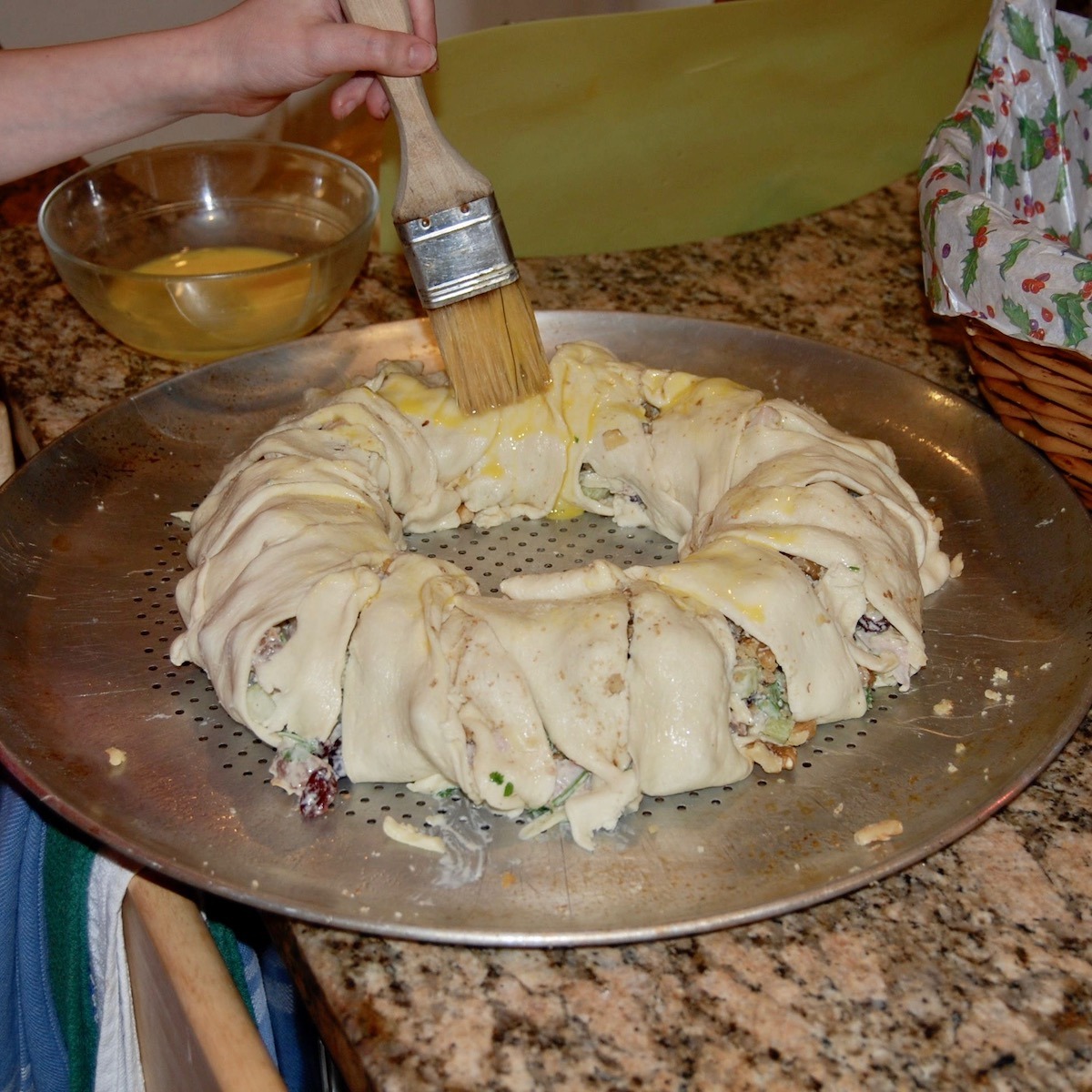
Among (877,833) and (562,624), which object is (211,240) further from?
(877,833)

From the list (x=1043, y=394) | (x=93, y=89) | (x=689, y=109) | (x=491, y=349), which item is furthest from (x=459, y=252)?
(x=689, y=109)

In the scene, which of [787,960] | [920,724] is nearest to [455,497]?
[920,724]

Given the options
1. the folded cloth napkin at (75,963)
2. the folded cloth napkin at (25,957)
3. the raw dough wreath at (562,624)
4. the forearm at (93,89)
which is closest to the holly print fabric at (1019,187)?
the raw dough wreath at (562,624)

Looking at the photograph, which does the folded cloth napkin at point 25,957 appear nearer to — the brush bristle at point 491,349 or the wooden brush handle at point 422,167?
the brush bristle at point 491,349

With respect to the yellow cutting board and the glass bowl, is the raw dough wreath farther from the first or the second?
the yellow cutting board

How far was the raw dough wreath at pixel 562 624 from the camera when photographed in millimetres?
1194

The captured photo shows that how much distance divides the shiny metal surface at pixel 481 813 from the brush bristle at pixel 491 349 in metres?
0.19

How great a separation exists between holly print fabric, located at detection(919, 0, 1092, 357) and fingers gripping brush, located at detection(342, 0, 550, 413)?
0.55 m

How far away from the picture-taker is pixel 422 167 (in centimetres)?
145

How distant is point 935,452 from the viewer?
1.69 m

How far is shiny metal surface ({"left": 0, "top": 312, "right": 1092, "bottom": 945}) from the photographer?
111cm

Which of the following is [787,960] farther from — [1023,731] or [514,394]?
[514,394]

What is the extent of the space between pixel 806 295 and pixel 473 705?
49.6 inches

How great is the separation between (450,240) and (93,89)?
64cm
